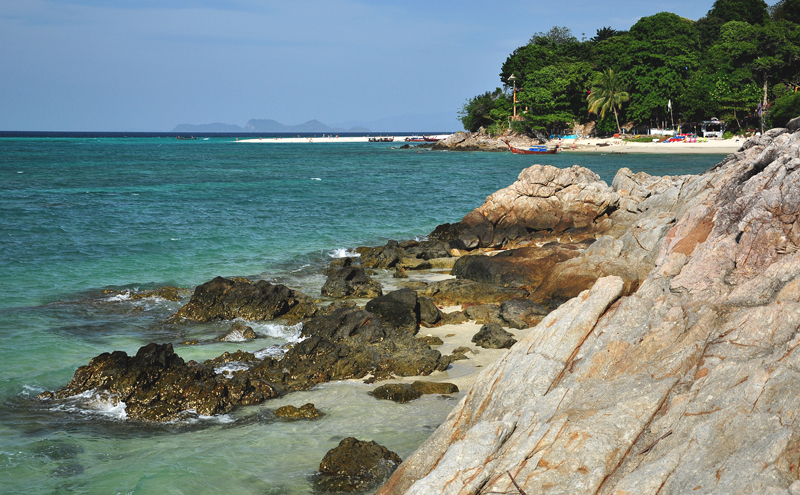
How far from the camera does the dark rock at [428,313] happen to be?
1675 centimetres

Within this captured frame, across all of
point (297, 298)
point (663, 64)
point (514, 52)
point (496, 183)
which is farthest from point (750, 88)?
point (297, 298)

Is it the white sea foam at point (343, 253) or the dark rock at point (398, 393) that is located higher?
the white sea foam at point (343, 253)

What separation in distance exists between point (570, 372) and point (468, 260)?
13419 mm

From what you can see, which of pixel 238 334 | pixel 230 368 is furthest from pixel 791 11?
pixel 230 368

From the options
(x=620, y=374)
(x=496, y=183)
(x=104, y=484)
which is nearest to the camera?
(x=620, y=374)

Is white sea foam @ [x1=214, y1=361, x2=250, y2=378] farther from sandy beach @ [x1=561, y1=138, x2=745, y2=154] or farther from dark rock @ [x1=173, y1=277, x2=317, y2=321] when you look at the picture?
sandy beach @ [x1=561, y1=138, x2=745, y2=154]

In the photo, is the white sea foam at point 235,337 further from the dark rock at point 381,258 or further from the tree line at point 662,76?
the tree line at point 662,76

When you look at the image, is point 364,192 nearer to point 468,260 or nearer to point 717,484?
point 468,260

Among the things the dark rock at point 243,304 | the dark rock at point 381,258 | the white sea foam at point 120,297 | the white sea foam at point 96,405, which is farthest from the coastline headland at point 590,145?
the white sea foam at point 96,405

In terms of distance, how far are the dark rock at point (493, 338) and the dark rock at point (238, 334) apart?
18.5 feet

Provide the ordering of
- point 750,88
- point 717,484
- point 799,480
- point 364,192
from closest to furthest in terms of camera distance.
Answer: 1. point 799,480
2. point 717,484
3. point 364,192
4. point 750,88

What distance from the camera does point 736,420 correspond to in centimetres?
620

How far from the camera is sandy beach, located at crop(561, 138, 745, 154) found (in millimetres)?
73438

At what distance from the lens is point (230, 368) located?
44.6ft
